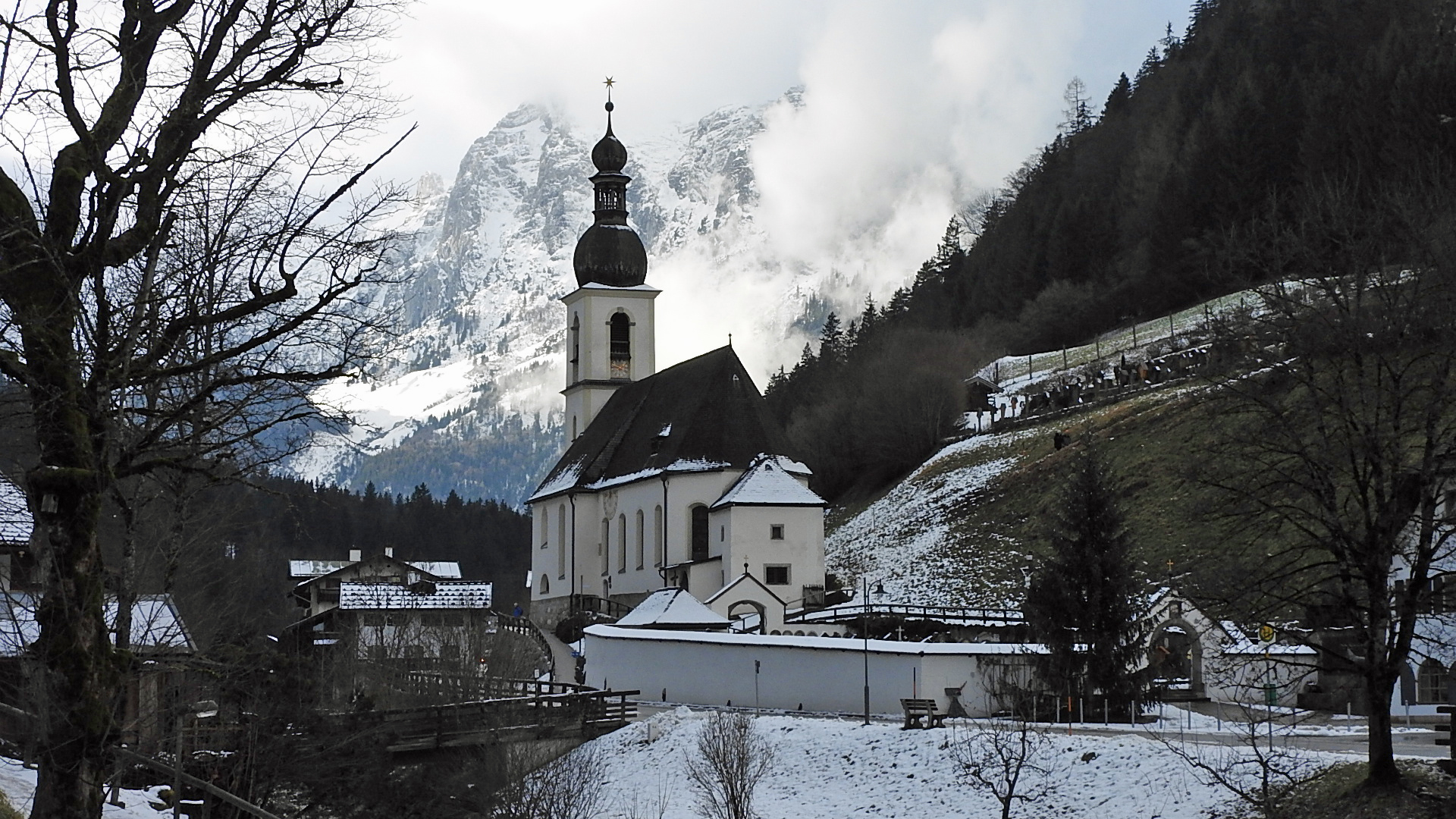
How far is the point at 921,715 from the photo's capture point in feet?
93.2

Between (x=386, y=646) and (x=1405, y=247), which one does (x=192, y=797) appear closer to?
(x=386, y=646)

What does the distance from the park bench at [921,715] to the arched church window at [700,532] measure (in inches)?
852

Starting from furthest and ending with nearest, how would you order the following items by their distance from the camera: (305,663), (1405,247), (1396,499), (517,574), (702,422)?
(517,574)
(702,422)
(305,663)
(1405,247)
(1396,499)

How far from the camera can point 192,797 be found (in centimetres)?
2645

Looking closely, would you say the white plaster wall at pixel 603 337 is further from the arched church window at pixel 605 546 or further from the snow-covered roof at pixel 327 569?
the snow-covered roof at pixel 327 569

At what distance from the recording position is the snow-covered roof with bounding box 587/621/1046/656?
104ft

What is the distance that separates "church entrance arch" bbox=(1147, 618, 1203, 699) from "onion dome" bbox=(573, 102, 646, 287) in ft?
114

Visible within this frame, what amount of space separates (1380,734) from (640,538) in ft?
125

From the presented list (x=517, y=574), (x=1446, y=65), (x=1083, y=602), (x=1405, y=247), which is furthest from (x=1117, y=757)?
(x=517, y=574)

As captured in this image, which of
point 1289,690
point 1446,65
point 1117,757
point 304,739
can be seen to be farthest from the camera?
point 1446,65

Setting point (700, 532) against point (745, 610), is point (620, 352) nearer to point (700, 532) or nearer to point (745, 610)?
point (700, 532)

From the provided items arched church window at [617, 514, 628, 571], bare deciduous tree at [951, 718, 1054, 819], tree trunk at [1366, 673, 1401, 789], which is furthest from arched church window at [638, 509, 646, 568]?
tree trunk at [1366, 673, 1401, 789]

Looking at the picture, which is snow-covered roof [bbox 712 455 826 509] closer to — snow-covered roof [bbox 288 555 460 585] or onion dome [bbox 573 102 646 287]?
onion dome [bbox 573 102 646 287]

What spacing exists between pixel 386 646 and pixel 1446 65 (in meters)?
55.9
